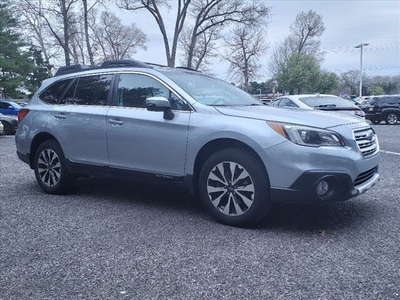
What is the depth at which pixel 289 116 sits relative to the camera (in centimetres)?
394

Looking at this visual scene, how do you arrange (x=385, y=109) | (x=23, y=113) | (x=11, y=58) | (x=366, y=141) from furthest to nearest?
1. (x=11, y=58)
2. (x=385, y=109)
3. (x=23, y=113)
4. (x=366, y=141)

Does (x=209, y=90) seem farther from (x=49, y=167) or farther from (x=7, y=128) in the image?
(x=7, y=128)

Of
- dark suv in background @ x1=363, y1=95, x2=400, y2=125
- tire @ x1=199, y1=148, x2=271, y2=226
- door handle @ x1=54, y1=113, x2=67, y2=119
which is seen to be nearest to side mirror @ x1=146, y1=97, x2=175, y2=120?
tire @ x1=199, y1=148, x2=271, y2=226

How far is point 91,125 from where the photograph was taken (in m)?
5.01

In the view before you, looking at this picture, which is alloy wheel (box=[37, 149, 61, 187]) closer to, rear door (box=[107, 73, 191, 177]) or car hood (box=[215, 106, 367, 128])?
rear door (box=[107, 73, 191, 177])

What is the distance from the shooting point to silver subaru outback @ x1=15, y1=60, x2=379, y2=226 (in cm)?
373

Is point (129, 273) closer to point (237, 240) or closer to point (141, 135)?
point (237, 240)

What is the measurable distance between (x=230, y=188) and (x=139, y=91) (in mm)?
1706

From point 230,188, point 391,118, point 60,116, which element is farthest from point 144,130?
point 391,118

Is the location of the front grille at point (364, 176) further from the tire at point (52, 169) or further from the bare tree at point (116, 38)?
the bare tree at point (116, 38)

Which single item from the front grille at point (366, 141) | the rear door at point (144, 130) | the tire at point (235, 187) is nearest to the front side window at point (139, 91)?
the rear door at point (144, 130)

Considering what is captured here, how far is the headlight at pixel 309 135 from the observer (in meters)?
3.72

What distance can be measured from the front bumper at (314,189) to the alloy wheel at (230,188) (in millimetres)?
268

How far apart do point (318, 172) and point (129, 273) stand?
1.88 meters
